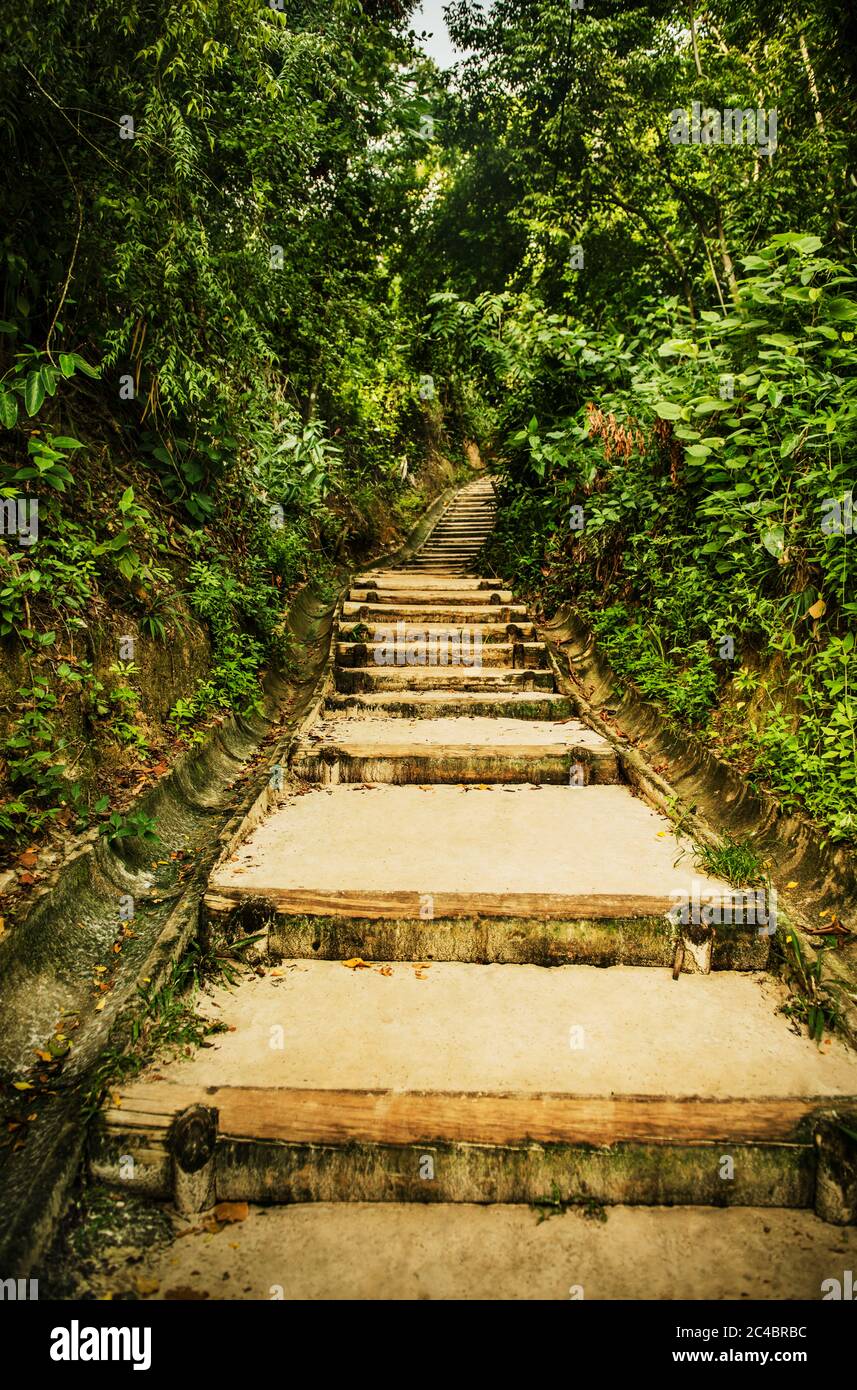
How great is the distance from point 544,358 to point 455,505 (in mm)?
8727

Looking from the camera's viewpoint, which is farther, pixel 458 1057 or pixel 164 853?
pixel 164 853

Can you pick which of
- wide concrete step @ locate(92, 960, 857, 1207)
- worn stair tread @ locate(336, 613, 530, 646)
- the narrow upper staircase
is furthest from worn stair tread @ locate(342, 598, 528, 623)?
wide concrete step @ locate(92, 960, 857, 1207)

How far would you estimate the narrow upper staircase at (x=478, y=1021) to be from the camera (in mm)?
1671

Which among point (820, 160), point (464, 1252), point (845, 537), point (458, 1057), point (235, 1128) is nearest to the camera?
point (464, 1252)

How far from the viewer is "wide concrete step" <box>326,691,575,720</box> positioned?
4539mm

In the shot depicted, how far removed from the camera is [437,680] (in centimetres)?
497

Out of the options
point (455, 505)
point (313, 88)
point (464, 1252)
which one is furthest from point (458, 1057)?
point (455, 505)

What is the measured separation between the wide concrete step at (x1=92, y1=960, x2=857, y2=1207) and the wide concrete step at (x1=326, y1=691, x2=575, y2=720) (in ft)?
8.87

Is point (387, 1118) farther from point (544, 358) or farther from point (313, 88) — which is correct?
point (313, 88)

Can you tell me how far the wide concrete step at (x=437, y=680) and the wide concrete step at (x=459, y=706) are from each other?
0.76ft

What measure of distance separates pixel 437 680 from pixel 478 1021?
310 cm

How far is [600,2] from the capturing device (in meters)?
9.93

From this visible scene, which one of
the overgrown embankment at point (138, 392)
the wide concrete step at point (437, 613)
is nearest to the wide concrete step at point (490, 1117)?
the overgrown embankment at point (138, 392)

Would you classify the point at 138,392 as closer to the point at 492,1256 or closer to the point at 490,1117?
the point at 490,1117
